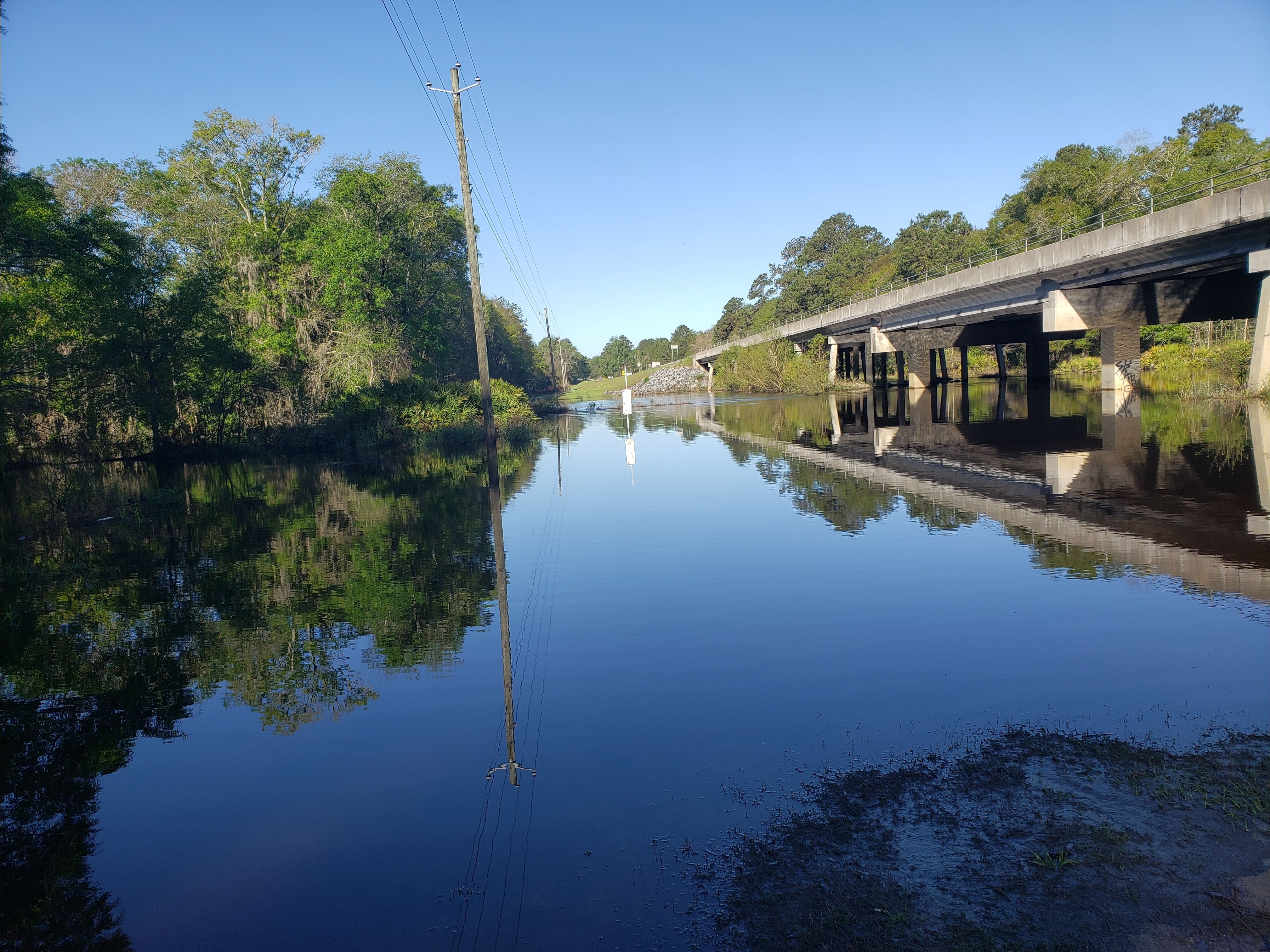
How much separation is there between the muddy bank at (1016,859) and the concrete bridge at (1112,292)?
2617 centimetres

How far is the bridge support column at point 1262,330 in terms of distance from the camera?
2478 centimetres

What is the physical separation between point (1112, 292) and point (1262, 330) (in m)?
8.89

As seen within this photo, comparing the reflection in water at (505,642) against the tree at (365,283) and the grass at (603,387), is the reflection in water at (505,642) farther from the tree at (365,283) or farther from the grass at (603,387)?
the grass at (603,387)

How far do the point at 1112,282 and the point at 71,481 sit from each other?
39.6m

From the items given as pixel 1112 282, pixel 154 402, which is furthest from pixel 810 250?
pixel 154 402

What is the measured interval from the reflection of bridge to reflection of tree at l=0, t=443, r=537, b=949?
8620mm

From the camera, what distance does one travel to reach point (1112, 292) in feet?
112

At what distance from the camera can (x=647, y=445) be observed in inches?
1299

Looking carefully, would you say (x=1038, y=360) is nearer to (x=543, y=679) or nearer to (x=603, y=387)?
(x=543, y=679)

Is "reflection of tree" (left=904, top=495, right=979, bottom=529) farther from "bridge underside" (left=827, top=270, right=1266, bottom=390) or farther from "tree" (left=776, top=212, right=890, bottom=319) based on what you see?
"tree" (left=776, top=212, right=890, bottom=319)

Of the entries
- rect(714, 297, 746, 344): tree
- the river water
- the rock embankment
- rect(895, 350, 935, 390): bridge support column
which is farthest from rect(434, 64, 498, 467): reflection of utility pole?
rect(714, 297, 746, 344): tree

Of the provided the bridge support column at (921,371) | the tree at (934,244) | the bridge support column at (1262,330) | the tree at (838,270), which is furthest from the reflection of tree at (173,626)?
the tree at (838,270)

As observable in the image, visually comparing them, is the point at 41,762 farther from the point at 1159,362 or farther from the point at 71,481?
the point at 1159,362

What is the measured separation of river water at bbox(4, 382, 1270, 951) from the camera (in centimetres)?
459
